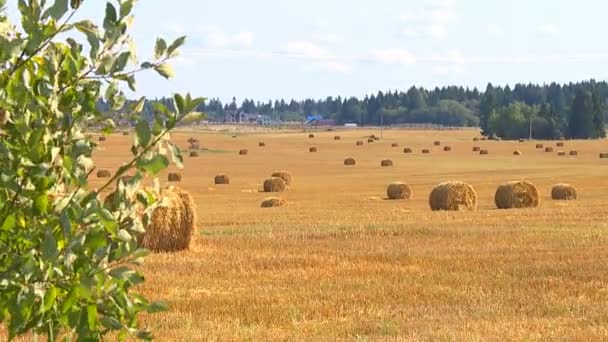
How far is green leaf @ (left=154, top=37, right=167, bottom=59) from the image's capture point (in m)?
4.44

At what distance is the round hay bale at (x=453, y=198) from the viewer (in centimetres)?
3173

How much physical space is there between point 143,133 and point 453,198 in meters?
28.0

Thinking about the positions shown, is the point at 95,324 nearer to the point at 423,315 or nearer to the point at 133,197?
the point at 133,197

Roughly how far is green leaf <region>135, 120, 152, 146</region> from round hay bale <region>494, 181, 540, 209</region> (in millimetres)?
29255

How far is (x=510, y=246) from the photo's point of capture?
63.1 ft

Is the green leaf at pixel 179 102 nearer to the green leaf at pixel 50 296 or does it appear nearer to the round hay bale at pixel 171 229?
the green leaf at pixel 50 296

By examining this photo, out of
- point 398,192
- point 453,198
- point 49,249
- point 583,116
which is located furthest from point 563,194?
point 583,116

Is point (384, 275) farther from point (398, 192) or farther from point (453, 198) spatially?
point (398, 192)

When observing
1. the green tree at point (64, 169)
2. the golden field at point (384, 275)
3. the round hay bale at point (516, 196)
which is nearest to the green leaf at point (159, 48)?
the green tree at point (64, 169)

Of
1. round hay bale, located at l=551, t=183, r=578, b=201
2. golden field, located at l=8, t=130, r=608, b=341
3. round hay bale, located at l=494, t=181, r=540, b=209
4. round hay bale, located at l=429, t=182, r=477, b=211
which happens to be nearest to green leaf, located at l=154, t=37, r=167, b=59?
golden field, located at l=8, t=130, r=608, b=341

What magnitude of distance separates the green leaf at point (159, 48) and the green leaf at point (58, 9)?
0.40 meters

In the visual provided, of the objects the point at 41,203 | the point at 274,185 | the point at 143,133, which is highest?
the point at 143,133

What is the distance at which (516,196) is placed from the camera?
32.8m

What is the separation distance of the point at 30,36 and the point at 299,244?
51.9 feet
